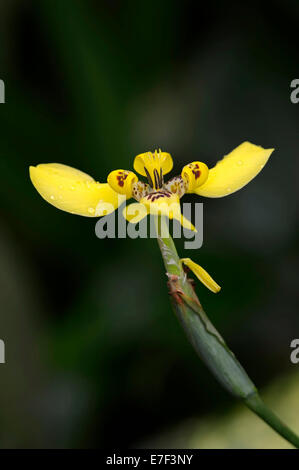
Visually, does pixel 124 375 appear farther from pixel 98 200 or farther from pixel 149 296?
pixel 98 200

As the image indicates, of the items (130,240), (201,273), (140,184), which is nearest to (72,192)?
(140,184)

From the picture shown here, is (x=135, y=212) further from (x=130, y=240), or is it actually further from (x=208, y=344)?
(x=130, y=240)

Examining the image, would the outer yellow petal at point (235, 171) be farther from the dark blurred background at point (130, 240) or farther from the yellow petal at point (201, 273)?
the dark blurred background at point (130, 240)

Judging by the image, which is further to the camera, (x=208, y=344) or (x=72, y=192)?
(x=72, y=192)

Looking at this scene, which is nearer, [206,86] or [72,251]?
[72,251]

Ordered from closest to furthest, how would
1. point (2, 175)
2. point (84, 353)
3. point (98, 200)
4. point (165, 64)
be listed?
point (98, 200), point (84, 353), point (2, 175), point (165, 64)

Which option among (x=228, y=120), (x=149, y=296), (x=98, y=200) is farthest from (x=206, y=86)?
(x=98, y=200)

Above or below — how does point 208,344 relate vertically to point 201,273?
below
